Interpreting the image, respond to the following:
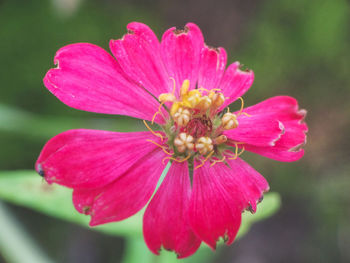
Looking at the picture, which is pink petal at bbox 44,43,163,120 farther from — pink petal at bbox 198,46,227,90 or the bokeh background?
the bokeh background

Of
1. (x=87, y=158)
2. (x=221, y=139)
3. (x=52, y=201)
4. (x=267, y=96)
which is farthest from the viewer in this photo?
(x=267, y=96)

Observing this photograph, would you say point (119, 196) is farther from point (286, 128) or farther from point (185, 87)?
point (286, 128)

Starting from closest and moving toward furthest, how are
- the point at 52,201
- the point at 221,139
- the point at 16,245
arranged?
the point at 221,139, the point at 52,201, the point at 16,245

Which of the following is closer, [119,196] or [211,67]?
[119,196]

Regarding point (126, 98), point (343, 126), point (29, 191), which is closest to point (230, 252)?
point (343, 126)

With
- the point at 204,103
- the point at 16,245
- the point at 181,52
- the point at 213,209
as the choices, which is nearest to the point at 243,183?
the point at 213,209

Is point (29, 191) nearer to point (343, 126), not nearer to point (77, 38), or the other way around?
point (77, 38)

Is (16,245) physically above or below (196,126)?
below

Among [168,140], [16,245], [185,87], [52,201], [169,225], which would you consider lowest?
[16,245]
